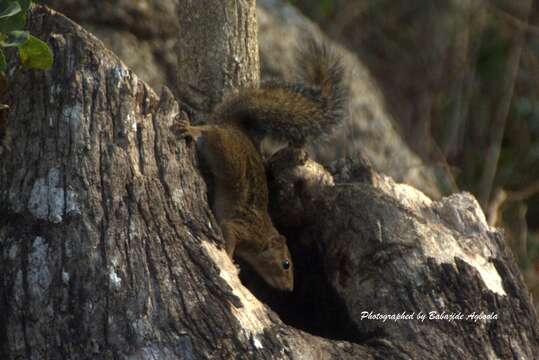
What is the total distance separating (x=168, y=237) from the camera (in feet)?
10.6

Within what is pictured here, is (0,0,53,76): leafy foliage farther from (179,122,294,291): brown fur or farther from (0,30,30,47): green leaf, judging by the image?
(179,122,294,291): brown fur

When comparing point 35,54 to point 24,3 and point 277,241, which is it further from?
point 277,241

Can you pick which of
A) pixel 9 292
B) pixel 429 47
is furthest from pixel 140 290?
pixel 429 47

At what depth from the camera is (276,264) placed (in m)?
4.10

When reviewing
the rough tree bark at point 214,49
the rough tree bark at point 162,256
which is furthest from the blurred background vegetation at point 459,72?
the rough tree bark at point 162,256

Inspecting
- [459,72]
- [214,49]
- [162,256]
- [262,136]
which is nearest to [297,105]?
[262,136]

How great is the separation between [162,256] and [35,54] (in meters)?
0.75

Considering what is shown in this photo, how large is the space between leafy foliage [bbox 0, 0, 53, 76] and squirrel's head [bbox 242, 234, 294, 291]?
1328mm

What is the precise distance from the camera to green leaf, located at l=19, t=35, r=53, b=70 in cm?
319

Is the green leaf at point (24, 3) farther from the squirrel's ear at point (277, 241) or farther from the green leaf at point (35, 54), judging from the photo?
the squirrel's ear at point (277, 241)

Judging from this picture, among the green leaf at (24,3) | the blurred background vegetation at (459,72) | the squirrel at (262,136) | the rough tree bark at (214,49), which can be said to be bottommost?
the squirrel at (262,136)

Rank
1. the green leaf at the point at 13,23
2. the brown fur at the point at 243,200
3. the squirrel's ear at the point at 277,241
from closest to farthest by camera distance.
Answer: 1. the green leaf at the point at 13,23
2. the brown fur at the point at 243,200
3. the squirrel's ear at the point at 277,241

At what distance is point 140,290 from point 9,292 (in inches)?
15.4

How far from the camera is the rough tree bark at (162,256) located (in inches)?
120
